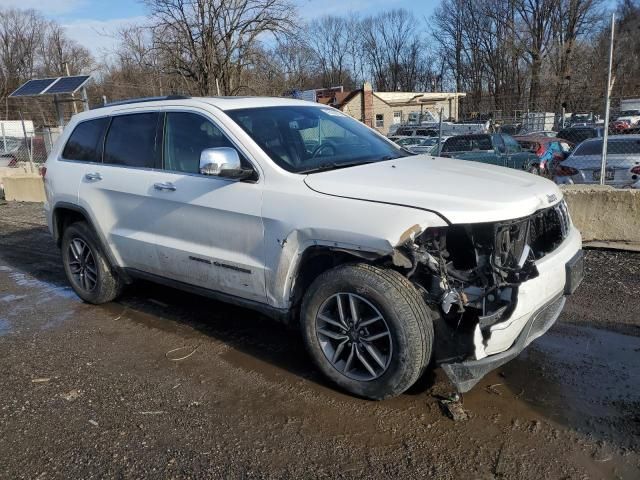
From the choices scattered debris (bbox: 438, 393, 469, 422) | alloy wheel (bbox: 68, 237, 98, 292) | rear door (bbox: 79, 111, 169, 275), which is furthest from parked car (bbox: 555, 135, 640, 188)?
alloy wheel (bbox: 68, 237, 98, 292)

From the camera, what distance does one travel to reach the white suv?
10.2 feet

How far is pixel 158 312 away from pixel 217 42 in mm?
19196

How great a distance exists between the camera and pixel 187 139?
4293 mm

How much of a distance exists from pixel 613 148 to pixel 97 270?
942 centimetres

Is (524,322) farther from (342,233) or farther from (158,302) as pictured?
(158,302)

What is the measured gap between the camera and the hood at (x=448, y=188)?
307cm

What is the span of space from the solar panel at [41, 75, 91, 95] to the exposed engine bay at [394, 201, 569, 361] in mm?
11425

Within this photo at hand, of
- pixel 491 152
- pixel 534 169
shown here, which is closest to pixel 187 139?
pixel 491 152

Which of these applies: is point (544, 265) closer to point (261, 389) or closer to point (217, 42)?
point (261, 389)

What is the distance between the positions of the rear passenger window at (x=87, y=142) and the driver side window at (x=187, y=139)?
0.98 meters

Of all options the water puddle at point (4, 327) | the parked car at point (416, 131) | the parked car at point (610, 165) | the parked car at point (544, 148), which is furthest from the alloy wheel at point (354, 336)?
the parked car at point (416, 131)

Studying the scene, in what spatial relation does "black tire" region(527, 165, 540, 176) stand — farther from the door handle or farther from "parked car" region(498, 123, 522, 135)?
the door handle

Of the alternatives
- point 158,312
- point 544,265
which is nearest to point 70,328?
point 158,312

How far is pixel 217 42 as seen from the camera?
22234 millimetres
